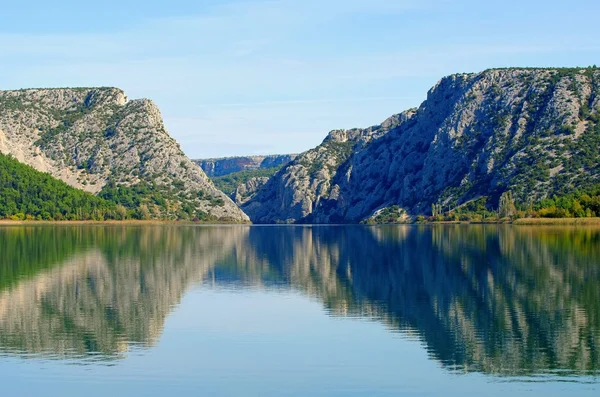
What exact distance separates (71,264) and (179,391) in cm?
5143

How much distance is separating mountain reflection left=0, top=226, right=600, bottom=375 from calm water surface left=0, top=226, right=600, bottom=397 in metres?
0.14

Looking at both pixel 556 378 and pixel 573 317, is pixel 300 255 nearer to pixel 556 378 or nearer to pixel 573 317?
pixel 573 317

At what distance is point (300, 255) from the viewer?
97250 mm

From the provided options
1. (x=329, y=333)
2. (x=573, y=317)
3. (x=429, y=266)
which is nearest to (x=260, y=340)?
(x=329, y=333)

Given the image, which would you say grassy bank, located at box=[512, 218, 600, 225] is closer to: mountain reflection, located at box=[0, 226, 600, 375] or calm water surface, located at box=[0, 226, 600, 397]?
mountain reflection, located at box=[0, 226, 600, 375]

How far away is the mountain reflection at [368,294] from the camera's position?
36812mm

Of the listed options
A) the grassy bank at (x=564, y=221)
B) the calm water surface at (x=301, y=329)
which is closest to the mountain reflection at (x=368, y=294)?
the calm water surface at (x=301, y=329)

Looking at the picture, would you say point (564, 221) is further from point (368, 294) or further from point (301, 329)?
point (301, 329)

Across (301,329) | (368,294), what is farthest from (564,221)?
(301,329)

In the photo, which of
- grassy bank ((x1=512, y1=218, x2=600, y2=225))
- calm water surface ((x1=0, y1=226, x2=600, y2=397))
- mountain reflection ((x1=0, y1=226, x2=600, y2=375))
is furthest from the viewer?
grassy bank ((x1=512, y1=218, x2=600, y2=225))

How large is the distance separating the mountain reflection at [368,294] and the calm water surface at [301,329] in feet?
0.46

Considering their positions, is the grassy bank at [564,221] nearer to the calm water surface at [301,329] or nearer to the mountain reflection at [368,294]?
the mountain reflection at [368,294]

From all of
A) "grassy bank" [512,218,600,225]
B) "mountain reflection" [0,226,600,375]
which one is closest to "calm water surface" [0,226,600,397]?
"mountain reflection" [0,226,600,375]

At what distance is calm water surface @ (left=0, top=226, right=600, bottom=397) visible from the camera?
3069cm
